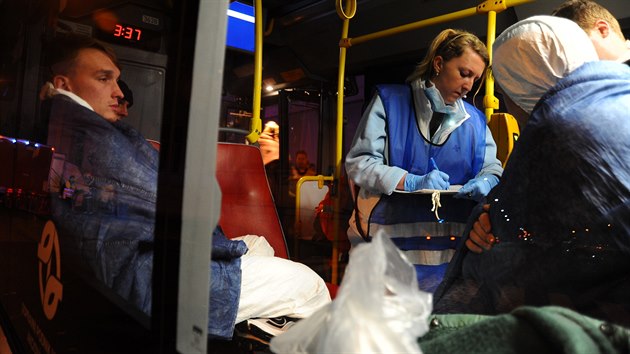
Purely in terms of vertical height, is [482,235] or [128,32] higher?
[128,32]

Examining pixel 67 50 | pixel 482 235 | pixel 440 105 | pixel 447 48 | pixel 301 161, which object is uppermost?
pixel 67 50

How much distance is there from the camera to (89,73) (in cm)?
119

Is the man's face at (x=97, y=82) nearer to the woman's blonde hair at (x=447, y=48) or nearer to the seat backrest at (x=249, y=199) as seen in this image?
the seat backrest at (x=249, y=199)

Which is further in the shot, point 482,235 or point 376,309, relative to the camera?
point 482,235

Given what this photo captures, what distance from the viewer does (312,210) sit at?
3.69 feet

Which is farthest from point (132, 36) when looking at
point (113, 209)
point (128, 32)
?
point (113, 209)

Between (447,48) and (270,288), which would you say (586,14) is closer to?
(447,48)

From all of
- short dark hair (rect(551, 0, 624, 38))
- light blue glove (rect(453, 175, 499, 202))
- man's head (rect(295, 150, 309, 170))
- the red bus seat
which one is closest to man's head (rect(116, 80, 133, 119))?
the red bus seat

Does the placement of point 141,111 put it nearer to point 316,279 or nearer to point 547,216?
point 316,279

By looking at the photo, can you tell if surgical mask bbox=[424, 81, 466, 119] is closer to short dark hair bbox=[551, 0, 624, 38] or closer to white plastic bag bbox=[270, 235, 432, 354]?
short dark hair bbox=[551, 0, 624, 38]

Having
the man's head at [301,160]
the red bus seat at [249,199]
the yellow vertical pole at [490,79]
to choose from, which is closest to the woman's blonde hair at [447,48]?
the yellow vertical pole at [490,79]

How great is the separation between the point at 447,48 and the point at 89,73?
0.83m

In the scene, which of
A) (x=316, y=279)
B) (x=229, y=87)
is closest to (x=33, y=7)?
(x=229, y=87)

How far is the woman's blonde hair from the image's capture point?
93 cm
